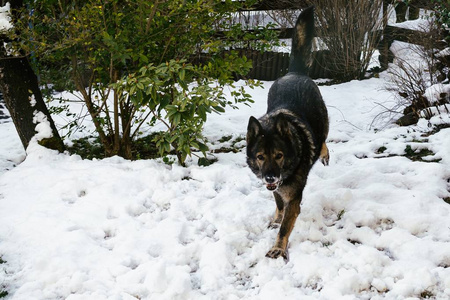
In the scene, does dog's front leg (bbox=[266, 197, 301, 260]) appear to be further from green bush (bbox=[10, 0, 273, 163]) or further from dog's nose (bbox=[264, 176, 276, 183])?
green bush (bbox=[10, 0, 273, 163])

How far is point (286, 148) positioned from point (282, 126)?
0.62ft

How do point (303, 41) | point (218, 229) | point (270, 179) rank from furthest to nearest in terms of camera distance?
point (303, 41) → point (218, 229) → point (270, 179)

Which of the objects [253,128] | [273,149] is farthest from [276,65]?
[273,149]

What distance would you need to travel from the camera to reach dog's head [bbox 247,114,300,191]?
10.4ft

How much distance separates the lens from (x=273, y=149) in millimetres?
3193

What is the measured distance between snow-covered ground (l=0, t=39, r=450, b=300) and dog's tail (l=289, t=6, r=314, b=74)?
128 cm

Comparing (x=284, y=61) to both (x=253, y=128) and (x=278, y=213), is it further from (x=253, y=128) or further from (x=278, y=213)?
(x=253, y=128)

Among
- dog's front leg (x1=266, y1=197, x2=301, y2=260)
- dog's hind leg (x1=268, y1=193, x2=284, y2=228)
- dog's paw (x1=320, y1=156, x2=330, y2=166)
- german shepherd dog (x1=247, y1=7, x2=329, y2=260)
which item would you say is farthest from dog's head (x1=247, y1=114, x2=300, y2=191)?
dog's paw (x1=320, y1=156, x2=330, y2=166)

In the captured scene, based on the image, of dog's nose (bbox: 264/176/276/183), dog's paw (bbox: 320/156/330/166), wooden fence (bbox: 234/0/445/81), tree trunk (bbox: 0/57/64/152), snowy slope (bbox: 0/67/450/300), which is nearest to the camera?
snowy slope (bbox: 0/67/450/300)

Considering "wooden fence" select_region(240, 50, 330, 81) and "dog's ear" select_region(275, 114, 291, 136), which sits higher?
"dog's ear" select_region(275, 114, 291, 136)

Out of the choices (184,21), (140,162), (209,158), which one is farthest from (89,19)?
(209,158)

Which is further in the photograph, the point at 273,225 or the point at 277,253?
the point at 273,225

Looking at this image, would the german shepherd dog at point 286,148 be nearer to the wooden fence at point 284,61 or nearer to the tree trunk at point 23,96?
the tree trunk at point 23,96

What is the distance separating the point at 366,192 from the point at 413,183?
1.70 ft
